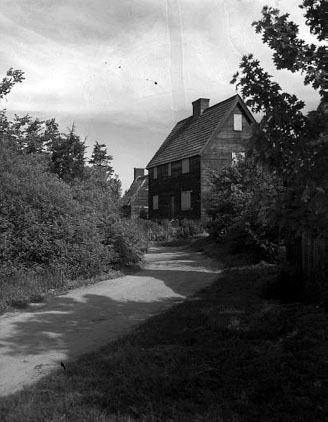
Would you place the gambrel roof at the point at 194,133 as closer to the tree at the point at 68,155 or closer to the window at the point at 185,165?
the window at the point at 185,165

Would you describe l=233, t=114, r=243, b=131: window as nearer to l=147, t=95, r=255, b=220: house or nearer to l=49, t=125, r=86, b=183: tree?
l=147, t=95, r=255, b=220: house

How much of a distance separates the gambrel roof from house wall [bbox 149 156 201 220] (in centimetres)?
70

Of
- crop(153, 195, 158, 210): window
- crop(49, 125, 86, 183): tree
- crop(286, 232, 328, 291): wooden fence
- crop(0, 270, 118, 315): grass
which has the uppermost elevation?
crop(49, 125, 86, 183): tree

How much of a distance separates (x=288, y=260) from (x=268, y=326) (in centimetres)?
389

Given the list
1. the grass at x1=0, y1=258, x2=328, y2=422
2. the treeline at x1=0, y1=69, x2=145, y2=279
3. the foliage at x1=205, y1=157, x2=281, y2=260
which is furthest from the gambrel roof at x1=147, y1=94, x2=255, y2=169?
the grass at x1=0, y1=258, x2=328, y2=422

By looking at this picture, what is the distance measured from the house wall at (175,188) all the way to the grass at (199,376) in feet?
89.5

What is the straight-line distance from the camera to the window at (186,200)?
36.6m

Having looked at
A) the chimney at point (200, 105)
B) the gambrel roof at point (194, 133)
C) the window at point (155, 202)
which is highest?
the chimney at point (200, 105)

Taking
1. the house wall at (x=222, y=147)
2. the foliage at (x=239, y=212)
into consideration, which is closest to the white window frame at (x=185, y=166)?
the house wall at (x=222, y=147)

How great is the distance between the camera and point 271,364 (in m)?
5.76

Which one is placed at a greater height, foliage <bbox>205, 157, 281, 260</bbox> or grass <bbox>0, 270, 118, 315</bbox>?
foliage <bbox>205, 157, 281, 260</bbox>

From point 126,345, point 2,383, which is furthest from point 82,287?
point 2,383

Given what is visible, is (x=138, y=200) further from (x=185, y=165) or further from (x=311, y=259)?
(x=311, y=259)

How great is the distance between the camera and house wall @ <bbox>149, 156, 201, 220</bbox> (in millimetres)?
35625
